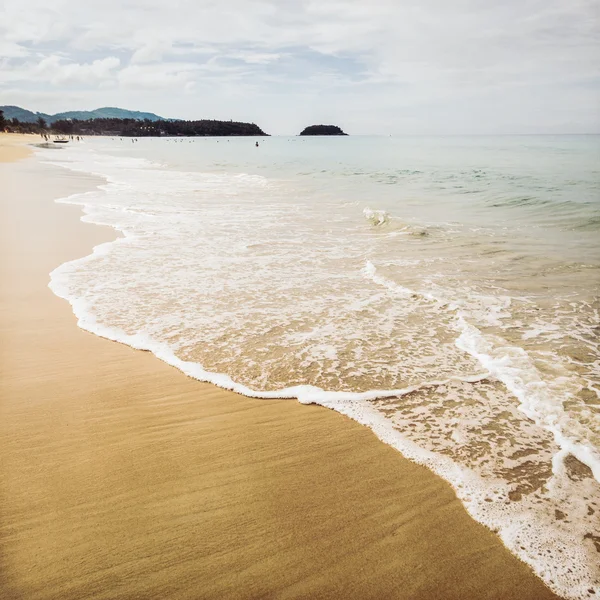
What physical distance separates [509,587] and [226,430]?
2323 millimetres

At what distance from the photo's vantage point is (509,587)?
2477mm

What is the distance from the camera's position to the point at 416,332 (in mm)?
5805

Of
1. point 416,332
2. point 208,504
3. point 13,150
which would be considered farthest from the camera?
point 13,150

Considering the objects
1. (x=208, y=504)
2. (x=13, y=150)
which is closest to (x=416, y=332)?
(x=208, y=504)

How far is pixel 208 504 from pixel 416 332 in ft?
12.1

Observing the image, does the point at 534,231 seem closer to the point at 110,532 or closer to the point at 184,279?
the point at 184,279

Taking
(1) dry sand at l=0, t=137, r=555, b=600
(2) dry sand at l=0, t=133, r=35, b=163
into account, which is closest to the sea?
(1) dry sand at l=0, t=137, r=555, b=600

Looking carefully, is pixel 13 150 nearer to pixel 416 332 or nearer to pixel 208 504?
pixel 416 332

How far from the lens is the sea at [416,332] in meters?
3.25

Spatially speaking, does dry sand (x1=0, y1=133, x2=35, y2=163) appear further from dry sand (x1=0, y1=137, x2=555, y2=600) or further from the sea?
dry sand (x1=0, y1=137, x2=555, y2=600)

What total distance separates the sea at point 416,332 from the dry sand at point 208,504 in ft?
0.99

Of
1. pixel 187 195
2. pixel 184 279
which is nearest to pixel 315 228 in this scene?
pixel 184 279

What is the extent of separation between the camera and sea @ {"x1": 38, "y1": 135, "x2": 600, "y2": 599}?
10.7 feet

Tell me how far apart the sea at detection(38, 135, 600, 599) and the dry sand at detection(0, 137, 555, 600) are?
0.30 meters
